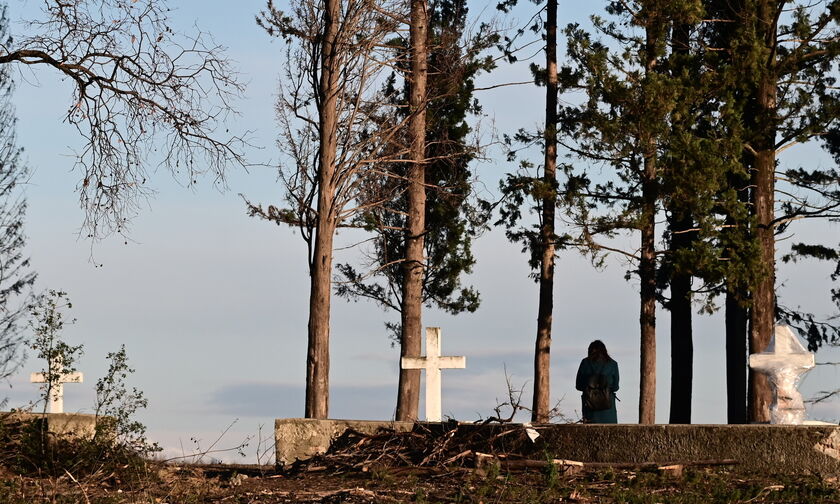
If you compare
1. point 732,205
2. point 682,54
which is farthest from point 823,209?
point 682,54

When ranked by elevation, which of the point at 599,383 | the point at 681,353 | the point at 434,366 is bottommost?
the point at 599,383

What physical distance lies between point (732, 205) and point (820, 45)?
368cm

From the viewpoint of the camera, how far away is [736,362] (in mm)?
21375

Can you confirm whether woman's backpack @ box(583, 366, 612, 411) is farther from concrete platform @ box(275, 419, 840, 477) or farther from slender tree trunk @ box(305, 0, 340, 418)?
slender tree trunk @ box(305, 0, 340, 418)

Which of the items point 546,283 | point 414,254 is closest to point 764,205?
point 546,283

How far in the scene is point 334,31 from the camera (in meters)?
15.6

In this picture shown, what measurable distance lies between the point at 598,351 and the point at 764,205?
8.21m

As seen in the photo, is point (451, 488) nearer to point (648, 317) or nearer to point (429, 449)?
point (429, 449)

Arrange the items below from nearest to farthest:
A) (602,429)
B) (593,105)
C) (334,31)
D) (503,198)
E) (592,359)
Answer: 1. (602,429)
2. (592,359)
3. (334,31)
4. (593,105)
5. (503,198)

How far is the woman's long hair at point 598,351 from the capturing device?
43.7 feet

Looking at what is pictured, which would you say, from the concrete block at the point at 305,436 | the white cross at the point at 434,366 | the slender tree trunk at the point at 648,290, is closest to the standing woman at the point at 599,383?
the concrete block at the point at 305,436

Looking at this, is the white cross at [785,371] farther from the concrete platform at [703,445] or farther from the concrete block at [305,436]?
the concrete block at [305,436]

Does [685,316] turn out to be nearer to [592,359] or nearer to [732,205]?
[732,205]

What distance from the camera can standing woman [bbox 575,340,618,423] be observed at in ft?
43.6
